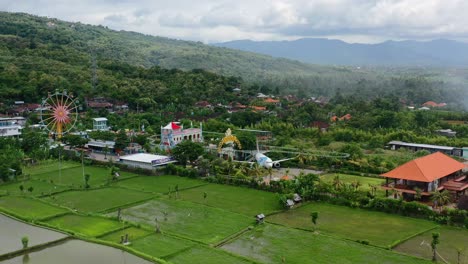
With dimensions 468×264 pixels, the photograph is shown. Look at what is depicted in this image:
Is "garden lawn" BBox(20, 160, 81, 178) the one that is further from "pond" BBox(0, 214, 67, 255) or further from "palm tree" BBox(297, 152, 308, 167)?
"palm tree" BBox(297, 152, 308, 167)

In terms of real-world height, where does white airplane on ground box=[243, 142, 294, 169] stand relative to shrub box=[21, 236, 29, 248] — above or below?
above

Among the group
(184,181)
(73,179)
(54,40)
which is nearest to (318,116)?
(184,181)

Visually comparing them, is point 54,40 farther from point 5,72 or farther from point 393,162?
point 393,162

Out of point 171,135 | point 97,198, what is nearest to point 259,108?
point 171,135

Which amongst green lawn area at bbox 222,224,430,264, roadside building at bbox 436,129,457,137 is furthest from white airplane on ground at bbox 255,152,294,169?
roadside building at bbox 436,129,457,137

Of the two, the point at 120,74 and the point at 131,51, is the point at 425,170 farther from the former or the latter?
the point at 131,51

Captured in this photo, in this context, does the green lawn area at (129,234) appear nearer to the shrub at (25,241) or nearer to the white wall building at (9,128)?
the shrub at (25,241)

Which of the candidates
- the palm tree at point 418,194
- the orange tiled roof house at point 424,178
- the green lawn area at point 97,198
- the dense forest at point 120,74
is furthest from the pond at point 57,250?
the dense forest at point 120,74
